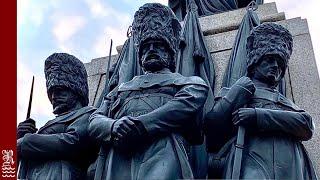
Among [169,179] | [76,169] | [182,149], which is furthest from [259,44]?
[76,169]

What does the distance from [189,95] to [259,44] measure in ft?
3.29

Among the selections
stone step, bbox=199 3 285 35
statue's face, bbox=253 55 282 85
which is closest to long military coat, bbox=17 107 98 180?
statue's face, bbox=253 55 282 85

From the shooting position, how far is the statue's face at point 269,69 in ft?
19.0

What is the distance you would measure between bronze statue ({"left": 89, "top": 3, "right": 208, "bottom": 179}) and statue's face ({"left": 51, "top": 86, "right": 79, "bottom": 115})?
0.59 meters

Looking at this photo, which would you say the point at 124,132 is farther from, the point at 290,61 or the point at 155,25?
the point at 290,61

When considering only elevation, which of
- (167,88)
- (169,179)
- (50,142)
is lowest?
(169,179)

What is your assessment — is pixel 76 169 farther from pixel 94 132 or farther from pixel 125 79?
pixel 125 79

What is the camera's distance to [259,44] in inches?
231

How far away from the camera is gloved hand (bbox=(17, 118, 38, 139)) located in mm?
6043

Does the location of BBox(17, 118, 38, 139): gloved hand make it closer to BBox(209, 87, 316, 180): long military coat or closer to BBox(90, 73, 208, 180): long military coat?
BBox(90, 73, 208, 180): long military coat

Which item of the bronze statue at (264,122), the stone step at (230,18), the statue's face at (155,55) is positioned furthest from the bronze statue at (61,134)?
the stone step at (230,18)

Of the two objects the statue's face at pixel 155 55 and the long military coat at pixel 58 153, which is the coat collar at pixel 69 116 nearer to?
the long military coat at pixel 58 153

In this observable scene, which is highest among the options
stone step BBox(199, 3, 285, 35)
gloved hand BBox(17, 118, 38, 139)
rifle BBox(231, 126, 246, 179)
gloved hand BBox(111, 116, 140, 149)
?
stone step BBox(199, 3, 285, 35)

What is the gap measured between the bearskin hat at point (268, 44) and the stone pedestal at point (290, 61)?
0.86 metres
